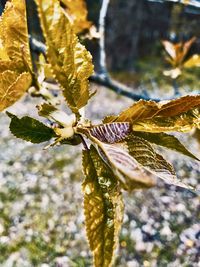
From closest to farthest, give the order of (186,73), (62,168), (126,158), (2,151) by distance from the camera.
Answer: (126,158) → (62,168) → (2,151) → (186,73)

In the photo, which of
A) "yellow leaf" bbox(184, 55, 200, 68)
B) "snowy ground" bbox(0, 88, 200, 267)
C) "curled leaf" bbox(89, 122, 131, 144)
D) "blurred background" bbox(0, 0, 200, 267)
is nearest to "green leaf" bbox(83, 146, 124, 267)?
"curled leaf" bbox(89, 122, 131, 144)

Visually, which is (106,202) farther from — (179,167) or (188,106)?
(179,167)

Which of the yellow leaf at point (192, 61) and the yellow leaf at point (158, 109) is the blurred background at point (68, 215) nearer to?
the yellow leaf at point (192, 61)

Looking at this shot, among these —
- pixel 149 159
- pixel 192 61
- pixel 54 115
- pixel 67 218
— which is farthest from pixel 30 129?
pixel 67 218

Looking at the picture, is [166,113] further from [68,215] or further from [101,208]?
[68,215]

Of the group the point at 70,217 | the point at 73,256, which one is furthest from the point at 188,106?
the point at 70,217

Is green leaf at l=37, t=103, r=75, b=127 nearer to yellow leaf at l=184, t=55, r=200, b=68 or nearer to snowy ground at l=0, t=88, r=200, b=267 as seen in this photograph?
yellow leaf at l=184, t=55, r=200, b=68
